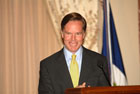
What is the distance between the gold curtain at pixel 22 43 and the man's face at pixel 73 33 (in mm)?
1762

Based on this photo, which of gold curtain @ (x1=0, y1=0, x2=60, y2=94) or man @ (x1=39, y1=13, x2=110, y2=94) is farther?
Answer: gold curtain @ (x1=0, y1=0, x2=60, y2=94)

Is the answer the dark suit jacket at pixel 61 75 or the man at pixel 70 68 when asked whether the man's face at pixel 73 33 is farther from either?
the dark suit jacket at pixel 61 75

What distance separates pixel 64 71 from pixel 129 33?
236 centimetres

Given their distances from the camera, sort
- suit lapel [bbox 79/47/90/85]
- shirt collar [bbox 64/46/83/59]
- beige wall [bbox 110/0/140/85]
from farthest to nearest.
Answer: beige wall [bbox 110/0/140/85] < shirt collar [bbox 64/46/83/59] < suit lapel [bbox 79/47/90/85]

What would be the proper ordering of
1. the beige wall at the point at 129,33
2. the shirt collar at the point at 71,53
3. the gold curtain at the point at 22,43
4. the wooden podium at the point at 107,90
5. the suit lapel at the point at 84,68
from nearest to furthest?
the wooden podium at the point at 107,90 < the suit lapel at the point at 84,68 < the shirt collar at the point at 71,53 < the gold curtain at the point at 22,43 < the beige wall at the point at 129,33

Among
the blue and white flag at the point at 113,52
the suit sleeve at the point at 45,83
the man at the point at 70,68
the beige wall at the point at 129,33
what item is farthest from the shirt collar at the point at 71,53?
the beige wall at the point at 129,33

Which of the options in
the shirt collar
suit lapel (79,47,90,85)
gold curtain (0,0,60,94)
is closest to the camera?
suit lapel (79,47,90,85)

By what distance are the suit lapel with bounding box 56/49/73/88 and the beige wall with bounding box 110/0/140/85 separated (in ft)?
6.98

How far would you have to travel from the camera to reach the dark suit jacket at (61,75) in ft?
7.55

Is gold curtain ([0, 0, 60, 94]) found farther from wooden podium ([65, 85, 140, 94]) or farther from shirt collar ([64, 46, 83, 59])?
wooden podium ([65, 85, 140, 94])

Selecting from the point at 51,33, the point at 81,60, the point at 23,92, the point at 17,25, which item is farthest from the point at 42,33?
the point at 81,60

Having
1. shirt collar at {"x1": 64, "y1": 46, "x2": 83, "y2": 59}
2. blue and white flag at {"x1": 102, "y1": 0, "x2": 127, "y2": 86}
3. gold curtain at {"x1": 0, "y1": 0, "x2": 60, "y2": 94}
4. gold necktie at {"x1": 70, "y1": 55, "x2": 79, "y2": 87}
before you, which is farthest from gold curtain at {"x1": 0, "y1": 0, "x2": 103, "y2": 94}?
gold necktie at {"x1": 70, "y1": 55, "x2": 79, "y2": 87}

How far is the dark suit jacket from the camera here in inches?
90.6

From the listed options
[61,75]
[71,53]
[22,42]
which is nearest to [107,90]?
[61,75]
